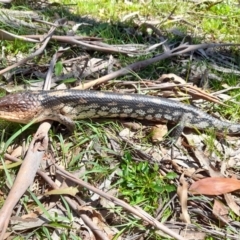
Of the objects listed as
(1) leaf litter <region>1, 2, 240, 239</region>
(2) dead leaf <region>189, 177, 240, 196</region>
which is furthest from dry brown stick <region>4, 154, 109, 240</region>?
(2) dead leaf <region>189, 177, 240, 196</region>

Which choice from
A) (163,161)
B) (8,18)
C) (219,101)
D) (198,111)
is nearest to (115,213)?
(163,161)

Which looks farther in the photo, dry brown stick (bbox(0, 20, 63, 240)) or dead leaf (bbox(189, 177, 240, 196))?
dead leaf (bbox(189, 177, 240, 196))

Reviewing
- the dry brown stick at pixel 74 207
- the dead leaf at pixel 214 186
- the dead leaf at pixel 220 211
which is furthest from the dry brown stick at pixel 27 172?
the dead leaf at pixel 220 211

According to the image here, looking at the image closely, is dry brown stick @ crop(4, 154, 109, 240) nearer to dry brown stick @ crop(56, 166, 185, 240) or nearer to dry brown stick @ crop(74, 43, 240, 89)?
dry brown stick @ crop(56, 166, 185, 240)

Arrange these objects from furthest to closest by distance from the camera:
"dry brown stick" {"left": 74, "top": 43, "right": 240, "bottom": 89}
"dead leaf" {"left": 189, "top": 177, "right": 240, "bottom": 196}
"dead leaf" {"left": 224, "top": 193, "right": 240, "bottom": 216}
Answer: "dry brown stick" {"left": 74, "top": 43, "right": 240, "bottom": 89} → "dead leaf" {"left": 189, "top": 177, "right": 240, "bottom": 196} → "dead leaf" {"left": 224, "top": 193, "right": 240, "bottom": 216}

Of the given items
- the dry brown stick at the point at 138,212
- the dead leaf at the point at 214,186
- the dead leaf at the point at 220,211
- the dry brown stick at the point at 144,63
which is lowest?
the dead leaf at the point at 220,211

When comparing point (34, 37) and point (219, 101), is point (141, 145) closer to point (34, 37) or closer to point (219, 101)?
point (219, 101)

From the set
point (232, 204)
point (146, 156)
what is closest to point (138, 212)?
point (146, 156)

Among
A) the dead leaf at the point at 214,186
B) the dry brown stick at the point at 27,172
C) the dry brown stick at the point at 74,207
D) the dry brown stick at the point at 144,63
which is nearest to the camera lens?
the dry brown stick at the point at 27,172

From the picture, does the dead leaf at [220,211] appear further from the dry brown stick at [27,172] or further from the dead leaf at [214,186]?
the dry brown stick at [27,172]

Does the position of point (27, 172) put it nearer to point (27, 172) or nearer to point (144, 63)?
point (27, 172)
